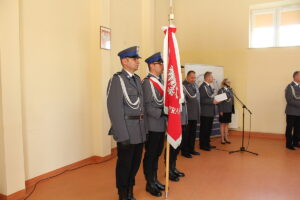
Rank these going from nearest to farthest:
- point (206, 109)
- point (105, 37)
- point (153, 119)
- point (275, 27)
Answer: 1. point (153, 119)
2. point (105, 37)
3. point (206, 109)
4. point (275, 27)

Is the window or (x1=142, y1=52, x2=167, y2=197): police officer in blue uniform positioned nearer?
(x1=142, y1=52, x2=167, y2=197): police officer in blue uniform

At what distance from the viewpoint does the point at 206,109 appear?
4754 millimetres

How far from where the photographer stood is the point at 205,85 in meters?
4.79

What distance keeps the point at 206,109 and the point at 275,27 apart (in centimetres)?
287

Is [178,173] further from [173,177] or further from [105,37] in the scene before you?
[105,37]

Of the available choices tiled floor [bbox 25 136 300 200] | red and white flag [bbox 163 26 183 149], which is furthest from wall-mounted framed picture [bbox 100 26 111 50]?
tiled floor [bbox 25 136 300 200]

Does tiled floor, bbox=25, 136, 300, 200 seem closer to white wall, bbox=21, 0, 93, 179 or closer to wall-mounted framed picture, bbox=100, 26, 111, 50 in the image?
white wall, bbox=21, 0, 93, 179

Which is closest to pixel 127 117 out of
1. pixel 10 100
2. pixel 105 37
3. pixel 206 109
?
pixel 10 100

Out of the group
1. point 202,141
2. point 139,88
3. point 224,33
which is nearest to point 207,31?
point 224,33

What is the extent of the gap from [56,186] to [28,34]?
5.95 ft

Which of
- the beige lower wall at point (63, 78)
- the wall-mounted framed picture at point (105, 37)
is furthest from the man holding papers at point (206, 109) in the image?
the wall-mounted framed picture at point (105, 37)

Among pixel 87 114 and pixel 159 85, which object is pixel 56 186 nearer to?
pixel 87 114

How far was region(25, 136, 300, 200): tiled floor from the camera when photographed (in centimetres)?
285

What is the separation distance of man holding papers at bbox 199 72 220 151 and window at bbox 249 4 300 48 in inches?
84.4
